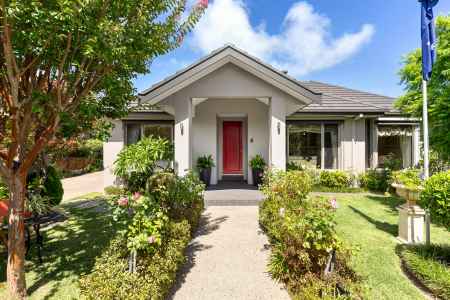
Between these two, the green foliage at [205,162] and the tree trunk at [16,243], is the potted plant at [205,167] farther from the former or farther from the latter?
the tree trunk at [16,243]

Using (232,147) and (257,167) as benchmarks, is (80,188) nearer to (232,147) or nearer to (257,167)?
(232,147)

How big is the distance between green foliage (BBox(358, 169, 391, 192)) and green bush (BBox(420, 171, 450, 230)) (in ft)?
23.5

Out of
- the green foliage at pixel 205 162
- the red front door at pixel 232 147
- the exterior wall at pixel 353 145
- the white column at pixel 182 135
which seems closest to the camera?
the white column at pixel 182 135

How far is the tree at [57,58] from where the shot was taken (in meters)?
2.77

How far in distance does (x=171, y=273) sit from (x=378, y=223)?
6.15 meters

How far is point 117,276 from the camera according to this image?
10.2 feet

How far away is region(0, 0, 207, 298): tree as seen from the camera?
9.10 ft

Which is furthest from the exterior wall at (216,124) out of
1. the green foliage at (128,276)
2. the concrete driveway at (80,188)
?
the green foliage at (128,276)

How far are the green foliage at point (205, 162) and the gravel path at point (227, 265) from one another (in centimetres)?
390

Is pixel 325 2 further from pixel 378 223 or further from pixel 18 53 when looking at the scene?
pixel 18 53

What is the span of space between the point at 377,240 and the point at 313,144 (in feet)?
22.9

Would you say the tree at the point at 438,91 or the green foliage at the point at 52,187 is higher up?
the tree at the point at 438,91

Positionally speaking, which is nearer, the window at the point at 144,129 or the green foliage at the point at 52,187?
the green foliage at the point at 52,187

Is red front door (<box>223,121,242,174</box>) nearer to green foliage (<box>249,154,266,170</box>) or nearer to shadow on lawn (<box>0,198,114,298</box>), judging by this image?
green foliage (<box>249,154,266,170</box>)
